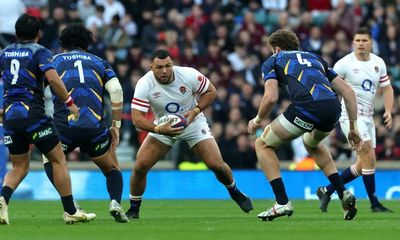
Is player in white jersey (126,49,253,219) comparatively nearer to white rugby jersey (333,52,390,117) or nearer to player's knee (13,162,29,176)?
player's knee (13,162,29,176)

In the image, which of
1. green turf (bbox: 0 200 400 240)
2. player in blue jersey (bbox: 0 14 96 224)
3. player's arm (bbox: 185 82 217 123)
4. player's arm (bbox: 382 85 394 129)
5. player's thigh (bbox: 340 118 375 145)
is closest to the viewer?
green turf (bbox: 0 200 400 240)

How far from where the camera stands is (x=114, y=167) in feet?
46.7

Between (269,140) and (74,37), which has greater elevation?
(74,37)

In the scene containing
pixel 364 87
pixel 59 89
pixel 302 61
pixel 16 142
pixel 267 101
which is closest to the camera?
pixel 59 89

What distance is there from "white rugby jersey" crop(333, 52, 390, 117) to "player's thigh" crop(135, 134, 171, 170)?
11.4 ft

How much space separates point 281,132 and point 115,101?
2.09 meters

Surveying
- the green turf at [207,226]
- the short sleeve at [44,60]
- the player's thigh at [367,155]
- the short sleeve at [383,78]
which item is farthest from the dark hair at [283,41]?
the short sleeve at [383,78]

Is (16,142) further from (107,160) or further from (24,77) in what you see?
(107,160)

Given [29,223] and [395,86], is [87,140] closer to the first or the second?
[29,223]

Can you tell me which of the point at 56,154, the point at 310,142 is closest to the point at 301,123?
the point at 310,142

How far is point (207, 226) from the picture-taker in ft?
42.2

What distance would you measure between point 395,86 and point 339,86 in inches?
483

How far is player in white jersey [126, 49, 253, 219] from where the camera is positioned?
1452cm

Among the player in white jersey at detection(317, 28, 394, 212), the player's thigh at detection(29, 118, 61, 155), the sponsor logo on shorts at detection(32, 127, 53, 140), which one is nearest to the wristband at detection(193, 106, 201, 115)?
the player's thigh at detection(29, 118, 61, 155)
